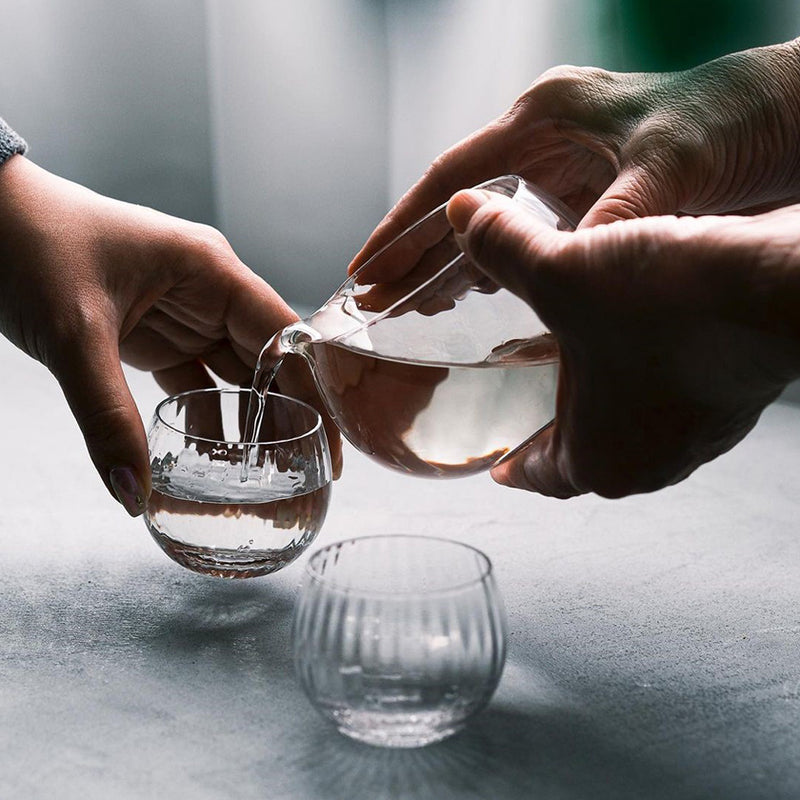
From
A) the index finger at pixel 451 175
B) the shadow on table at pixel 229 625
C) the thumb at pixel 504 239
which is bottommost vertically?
the shadow on table at pixel 229 625

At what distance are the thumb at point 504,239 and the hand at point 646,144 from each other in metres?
0.09

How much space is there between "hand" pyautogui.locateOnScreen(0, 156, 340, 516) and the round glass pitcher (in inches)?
5.8

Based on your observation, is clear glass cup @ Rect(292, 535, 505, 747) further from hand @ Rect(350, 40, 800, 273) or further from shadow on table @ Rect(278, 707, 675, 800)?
hand @ Rect(350, 40, 800, 273)

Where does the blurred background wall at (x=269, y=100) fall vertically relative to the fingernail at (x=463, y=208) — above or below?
below

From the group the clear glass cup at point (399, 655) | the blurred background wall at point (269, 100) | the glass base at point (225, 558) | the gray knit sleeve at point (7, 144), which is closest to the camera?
the clear glass cup at point (399, 655)

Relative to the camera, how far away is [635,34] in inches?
64.4

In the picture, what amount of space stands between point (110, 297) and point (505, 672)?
403 mm

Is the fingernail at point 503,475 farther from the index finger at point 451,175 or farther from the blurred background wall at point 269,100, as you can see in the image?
the blurred background wall at point 269,100

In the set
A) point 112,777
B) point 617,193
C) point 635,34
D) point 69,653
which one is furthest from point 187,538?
point 635,34

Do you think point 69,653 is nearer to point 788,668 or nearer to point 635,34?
point 788,668

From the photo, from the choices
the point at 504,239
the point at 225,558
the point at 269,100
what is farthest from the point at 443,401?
the point at 269,100

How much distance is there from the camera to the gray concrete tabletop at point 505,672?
2.16 ft

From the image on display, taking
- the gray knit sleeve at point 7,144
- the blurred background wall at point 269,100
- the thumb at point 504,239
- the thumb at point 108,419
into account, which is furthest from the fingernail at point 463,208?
the blurred background wall at point 269,100

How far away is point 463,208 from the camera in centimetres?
72
